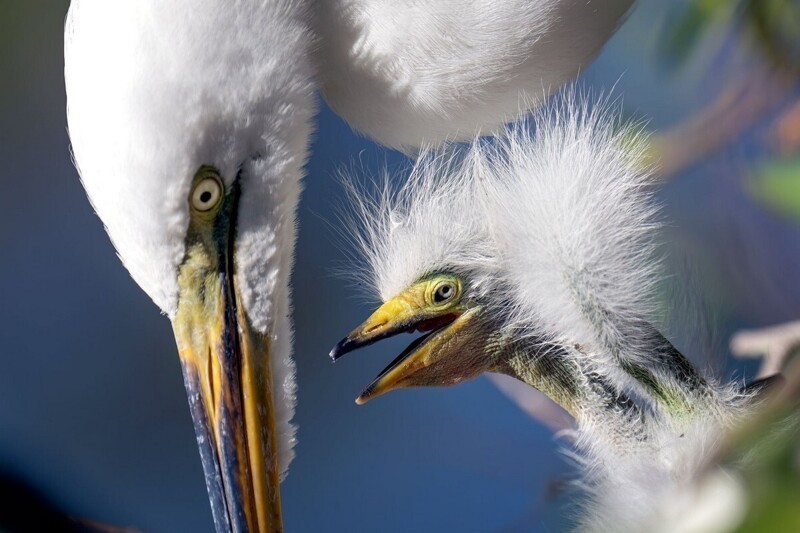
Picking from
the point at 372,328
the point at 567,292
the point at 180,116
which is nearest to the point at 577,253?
the point at 567,292

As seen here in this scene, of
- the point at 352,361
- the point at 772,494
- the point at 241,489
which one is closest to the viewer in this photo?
the point at 772,494

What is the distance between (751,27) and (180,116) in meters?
0.35

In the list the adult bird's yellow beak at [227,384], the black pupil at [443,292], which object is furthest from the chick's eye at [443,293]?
the adult bird's yellow beak at [227,384]

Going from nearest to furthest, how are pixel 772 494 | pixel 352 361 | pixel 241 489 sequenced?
1. pixel 772 494
2. pixel 241 489
3. pixel 352 361

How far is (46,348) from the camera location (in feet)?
1.78

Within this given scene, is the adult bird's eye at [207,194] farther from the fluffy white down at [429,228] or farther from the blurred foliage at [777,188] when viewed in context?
the blurred foliage at [777,188]

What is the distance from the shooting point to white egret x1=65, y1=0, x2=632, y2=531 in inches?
14.4

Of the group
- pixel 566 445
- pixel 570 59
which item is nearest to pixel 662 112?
pixel 570 59

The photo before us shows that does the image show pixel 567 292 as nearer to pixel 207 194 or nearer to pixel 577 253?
pixel 577 253

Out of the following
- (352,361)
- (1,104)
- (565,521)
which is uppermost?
(1,104)

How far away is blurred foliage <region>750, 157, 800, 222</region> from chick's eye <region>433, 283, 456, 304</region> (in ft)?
0.67

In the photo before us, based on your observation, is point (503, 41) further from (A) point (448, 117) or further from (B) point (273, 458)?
(B) point (273, 458)

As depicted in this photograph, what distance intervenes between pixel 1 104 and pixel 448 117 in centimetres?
32

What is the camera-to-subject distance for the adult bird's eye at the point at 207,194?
0.38m
